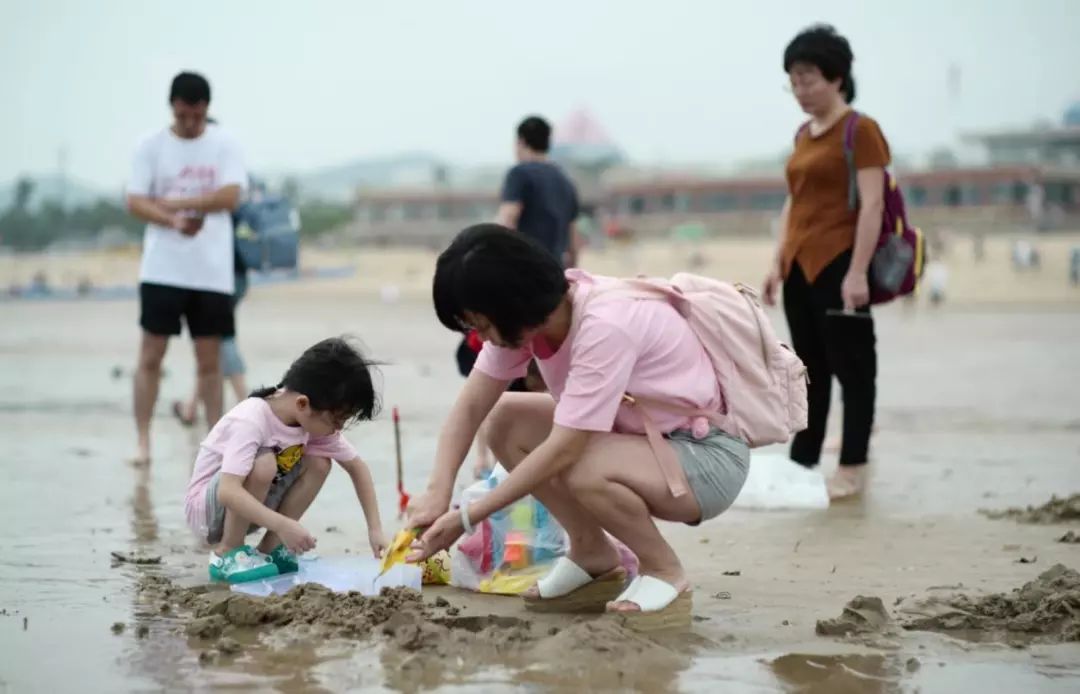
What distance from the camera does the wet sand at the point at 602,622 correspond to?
3.63 metres

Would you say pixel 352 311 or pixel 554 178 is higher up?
pixel 554 178

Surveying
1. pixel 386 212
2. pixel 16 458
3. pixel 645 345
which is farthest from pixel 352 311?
pixel 386 212

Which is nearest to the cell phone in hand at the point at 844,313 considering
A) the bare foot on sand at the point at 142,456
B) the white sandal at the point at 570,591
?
the white sandal at the point at 570,591

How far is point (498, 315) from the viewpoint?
3.97 metres

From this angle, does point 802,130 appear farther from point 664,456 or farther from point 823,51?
point 664,456

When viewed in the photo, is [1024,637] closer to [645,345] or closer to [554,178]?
[645,345]

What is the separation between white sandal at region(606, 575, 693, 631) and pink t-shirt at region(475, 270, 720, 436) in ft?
1.39

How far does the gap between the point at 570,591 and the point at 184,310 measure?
142 inches

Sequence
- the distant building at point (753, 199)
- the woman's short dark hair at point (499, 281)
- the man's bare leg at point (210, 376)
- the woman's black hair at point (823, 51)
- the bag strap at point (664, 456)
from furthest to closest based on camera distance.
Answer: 1. the distant building at point (753, 199)
2. the man's bare leg at point (210, 376)
3. the woman's black hair at point (823, 51)
4. the bag strap at point (664, 456)
5. the woman's short dark hair at point (499, 281)

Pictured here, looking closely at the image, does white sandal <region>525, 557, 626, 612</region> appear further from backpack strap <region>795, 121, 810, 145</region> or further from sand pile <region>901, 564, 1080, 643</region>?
backpack strap <region>795, 121, 810, 145</region>

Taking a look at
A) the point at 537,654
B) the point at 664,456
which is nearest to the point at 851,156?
the point at 664,456

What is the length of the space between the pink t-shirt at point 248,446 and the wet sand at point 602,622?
29 centimetres

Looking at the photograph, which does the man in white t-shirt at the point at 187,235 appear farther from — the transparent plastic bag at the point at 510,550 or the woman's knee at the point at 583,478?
the woman's knee at the point at 583,478

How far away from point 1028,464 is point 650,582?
3.94m
